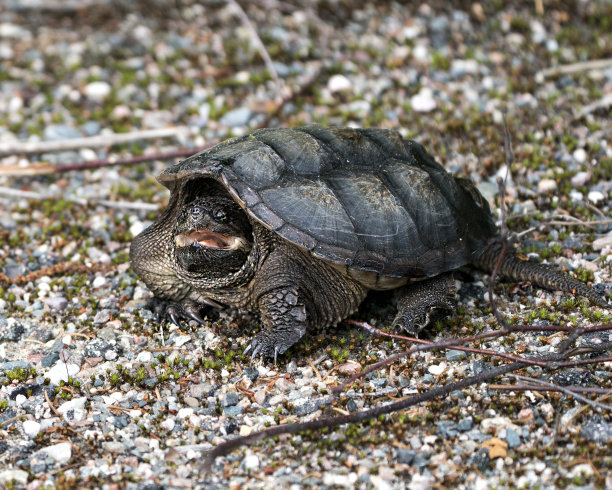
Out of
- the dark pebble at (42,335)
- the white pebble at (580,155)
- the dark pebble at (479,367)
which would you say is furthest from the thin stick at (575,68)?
the dark pebble at (42,335)

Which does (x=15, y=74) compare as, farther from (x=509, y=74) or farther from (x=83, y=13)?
(x=509, y=74)

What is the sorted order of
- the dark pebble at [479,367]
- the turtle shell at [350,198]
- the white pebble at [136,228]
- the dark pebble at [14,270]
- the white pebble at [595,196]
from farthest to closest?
the white pebble at [136,228], the white pebble at [595,196], the dark pebble at [14,270], the turtle shell at [350,198], the dark pebble at [479,367]

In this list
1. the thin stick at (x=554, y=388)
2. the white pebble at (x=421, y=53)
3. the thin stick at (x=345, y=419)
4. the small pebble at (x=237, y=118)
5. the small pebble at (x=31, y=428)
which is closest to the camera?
the thin stick at (x=345, y=419)

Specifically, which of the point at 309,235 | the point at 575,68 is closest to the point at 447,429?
the point at 309,235

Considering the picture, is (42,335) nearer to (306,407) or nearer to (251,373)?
(251,373)

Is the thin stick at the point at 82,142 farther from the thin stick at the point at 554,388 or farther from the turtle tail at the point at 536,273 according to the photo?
the thin stick at the point at 554,388

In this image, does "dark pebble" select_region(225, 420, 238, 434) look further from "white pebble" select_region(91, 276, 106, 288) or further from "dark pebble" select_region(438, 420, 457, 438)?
"white pebble" select_region(91, 276, 106, 288)
